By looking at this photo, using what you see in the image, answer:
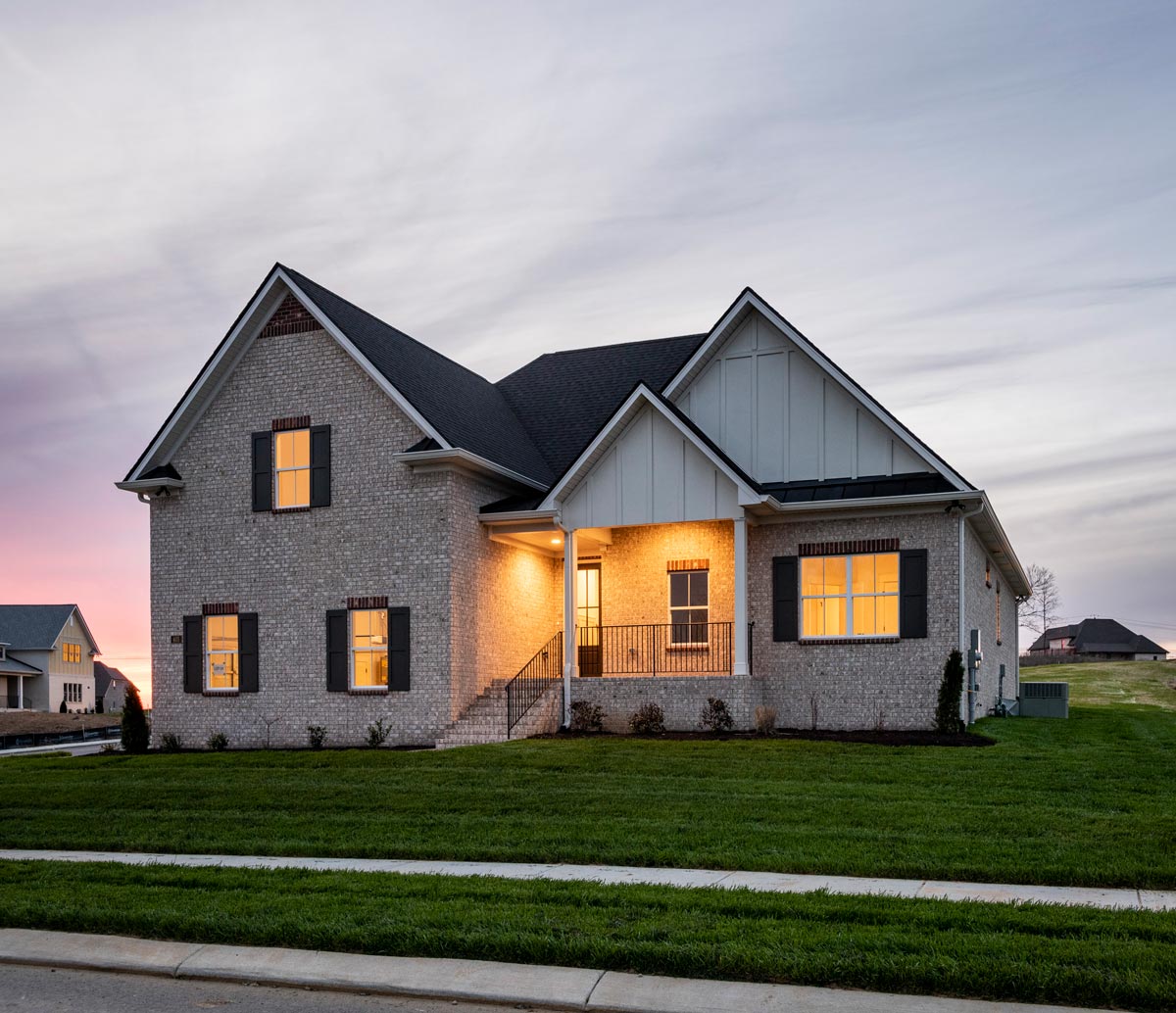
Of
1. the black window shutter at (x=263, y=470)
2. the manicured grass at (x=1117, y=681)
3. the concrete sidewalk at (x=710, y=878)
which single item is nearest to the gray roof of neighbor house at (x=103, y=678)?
the manicured grass at (x=1117, y=681)

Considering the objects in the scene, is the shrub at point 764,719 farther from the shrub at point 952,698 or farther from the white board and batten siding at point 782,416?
the white board and batten siding at point 782,416

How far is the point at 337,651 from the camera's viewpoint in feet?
73.9

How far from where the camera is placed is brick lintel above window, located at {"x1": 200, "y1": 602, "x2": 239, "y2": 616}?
77.3ft

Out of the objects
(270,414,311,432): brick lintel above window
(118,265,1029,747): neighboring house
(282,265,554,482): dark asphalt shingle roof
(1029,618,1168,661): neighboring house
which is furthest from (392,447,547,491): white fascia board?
(1029,618,1168,661): neighboring house

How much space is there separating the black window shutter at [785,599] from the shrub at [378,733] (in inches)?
296

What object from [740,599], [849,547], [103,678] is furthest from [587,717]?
[103,678]

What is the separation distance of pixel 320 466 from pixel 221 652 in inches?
177

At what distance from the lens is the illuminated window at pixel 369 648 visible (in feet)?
73.4

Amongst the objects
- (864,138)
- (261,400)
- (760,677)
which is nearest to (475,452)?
(261,400)

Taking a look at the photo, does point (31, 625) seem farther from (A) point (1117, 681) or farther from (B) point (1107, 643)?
(B) point (1107, 643)

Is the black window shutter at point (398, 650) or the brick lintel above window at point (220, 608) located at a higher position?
the brick lintel above window at point (220, 608)

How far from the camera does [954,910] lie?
25.4ft

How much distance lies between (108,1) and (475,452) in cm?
961

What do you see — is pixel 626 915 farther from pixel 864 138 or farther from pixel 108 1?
pixel 108 1
